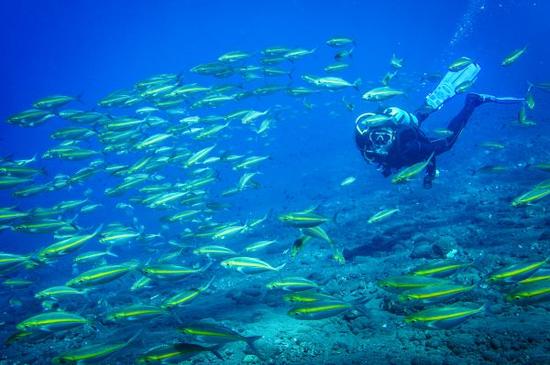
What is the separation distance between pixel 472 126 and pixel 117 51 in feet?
511

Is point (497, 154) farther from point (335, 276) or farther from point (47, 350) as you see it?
point (47, 350)

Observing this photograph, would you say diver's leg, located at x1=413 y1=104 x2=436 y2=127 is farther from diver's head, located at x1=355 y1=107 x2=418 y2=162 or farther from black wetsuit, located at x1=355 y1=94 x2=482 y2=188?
diver's head, located at x1=355 y1=107 x2=418 y2=162

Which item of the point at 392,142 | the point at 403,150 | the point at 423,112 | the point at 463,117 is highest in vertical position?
the point at 392,142

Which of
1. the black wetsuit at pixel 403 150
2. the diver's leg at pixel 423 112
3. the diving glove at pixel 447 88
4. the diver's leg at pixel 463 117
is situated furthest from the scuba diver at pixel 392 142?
the diving glove at pixel 447 88

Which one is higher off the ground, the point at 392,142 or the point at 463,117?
the point at 392,142

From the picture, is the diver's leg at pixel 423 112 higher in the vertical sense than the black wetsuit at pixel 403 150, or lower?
lower

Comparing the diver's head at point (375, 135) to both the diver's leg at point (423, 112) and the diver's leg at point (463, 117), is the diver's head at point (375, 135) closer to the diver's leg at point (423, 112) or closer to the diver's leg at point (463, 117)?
the diver's leg at point (463, 117)

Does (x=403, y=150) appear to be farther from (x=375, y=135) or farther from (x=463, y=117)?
(x=463, y=117)

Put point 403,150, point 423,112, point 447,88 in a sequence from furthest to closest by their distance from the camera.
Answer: point 447,88 → point 423,112 → point 403,150

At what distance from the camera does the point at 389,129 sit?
8961 millimetres

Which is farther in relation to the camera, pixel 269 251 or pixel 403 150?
pixel 269 251

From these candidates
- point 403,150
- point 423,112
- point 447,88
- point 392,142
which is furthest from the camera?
point 447,88

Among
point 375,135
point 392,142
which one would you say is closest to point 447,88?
point 392,142

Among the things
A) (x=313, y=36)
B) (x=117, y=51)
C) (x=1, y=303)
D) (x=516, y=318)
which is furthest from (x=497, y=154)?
(x=117, y=51)
